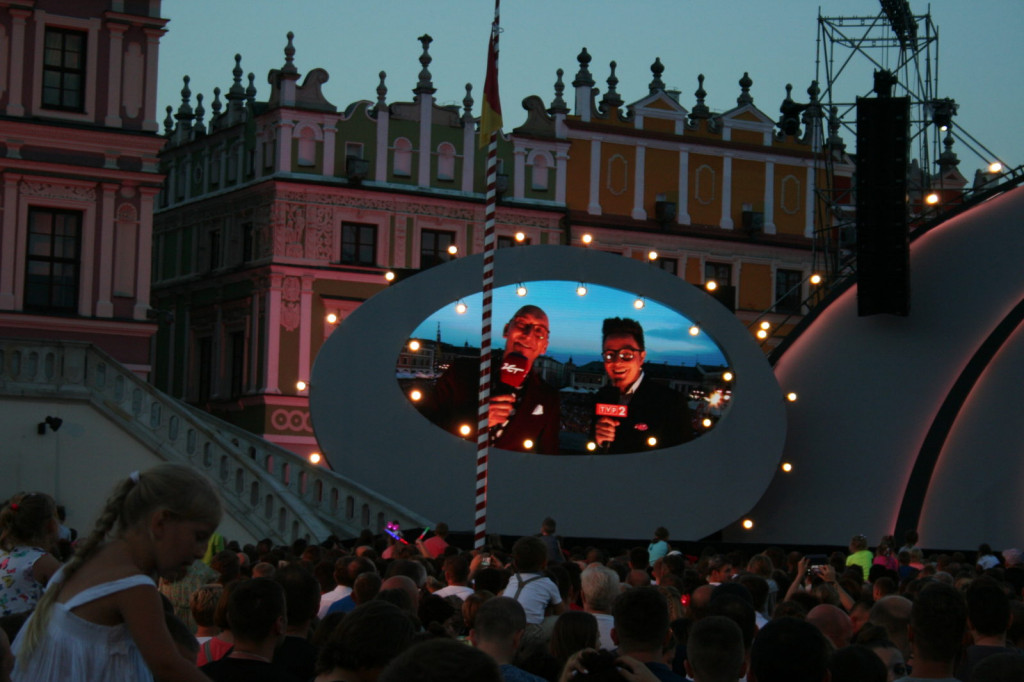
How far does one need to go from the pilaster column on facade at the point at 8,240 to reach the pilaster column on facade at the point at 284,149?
15.0m

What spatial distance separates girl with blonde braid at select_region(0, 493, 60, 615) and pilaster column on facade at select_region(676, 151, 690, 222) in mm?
44426

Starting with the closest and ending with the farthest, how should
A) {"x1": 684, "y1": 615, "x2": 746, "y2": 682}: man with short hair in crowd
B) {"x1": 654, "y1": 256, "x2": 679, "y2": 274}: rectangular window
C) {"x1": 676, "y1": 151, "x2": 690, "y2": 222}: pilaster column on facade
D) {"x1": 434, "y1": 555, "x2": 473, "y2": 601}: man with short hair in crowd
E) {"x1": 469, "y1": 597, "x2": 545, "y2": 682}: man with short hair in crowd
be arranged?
{"x1": 684, "y1": 615, "x2": 746, "y2": 682}: man with short hair in crowd → {"x1": 469, "y1": 597, "x2": 545, "y2": 682}: man with short hair in crowd → {"x1": 434, "y1": 555, "x2": 473, "y2": 601}: man with short hair in crowd → {"x1": 654, "y1": 256, "x2": 679, "y2": 274}: rectangular window → {"x1": 676, "y1": 151, "x2": 690, "y2": 222}: pilaster column on facade

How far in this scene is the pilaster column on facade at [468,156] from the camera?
158 feet

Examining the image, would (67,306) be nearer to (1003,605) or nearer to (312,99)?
(312,99)

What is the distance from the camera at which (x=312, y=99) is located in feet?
152

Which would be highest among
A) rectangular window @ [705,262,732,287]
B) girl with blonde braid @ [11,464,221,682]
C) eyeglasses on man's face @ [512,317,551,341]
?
rectangular window @ [705,262,732,287]

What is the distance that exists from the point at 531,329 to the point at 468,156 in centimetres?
2176

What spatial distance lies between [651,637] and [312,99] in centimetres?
4104

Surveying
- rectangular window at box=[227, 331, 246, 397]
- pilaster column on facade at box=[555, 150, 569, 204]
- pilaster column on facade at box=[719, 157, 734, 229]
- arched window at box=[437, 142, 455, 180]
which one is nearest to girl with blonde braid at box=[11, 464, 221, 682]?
rectangular window at box=[227, 331, 246, 397]

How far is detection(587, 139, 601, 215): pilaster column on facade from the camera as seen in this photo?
4997cm

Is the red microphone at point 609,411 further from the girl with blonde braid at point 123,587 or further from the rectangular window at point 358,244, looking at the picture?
the girl with blonde braid at point 123,587

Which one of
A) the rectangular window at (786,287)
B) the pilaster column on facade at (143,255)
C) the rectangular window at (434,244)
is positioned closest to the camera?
the pilaster column on facade at (143,255)

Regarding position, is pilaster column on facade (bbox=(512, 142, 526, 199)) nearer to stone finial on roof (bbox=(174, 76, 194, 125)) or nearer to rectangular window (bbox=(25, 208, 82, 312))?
stone finial on roof (bbox=(174, 76, 194, 125))

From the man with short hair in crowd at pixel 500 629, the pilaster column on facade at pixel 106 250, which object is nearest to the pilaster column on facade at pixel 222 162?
the pilaster column on facade at pixel 106 250
